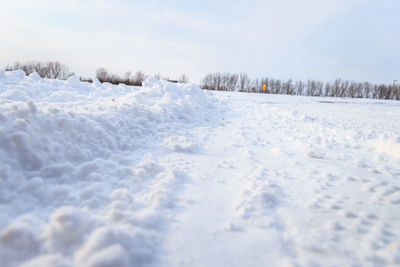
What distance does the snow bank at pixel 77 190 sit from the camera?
1.02 meters

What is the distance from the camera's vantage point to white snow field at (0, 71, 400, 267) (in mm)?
1090

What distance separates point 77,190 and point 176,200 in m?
0.71

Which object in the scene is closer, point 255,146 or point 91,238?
point 91,238

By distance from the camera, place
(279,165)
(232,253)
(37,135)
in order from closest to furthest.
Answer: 1. (232,253)
2. (37,135)
3. (279,165)

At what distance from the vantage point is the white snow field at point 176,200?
3.58 feet

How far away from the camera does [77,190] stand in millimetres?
1521

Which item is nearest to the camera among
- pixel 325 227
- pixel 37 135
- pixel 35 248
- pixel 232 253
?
pixel 35 248

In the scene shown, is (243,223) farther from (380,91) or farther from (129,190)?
(380,91)

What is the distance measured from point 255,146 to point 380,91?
178ft

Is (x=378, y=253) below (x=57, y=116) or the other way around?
below

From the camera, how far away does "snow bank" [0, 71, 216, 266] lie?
1.02m

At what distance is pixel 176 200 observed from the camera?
5.21 ft

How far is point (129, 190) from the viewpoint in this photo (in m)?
1.61

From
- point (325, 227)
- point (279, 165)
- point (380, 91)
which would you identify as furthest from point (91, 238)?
point (380, 91)
